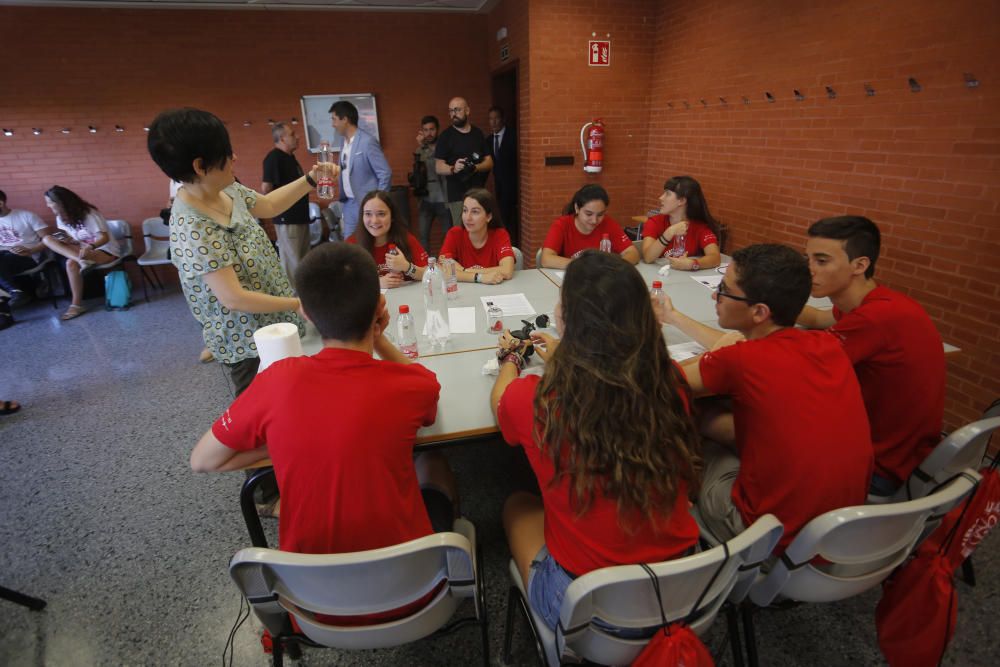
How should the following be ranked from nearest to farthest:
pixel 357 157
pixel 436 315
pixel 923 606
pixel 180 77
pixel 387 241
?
pixel 923 606, pixel 436 315, pixel 387 241, pixel 357 157, pixel 180 77

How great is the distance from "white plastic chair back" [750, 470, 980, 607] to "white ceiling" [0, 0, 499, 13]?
247 inches

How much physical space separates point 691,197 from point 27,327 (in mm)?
6271

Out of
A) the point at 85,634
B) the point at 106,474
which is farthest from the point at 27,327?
the point at 85,634

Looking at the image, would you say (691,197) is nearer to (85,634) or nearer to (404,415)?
(404,415)

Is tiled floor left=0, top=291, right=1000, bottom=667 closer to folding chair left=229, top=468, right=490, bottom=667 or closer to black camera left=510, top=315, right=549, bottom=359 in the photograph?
folding chair left=229, top=468, right=490, bottom=667

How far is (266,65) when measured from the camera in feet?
19.6

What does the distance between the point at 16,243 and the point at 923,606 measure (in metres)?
7.53

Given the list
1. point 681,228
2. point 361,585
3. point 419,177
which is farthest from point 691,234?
point 419,177

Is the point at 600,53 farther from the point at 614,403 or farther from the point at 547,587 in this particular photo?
the point at 547,587

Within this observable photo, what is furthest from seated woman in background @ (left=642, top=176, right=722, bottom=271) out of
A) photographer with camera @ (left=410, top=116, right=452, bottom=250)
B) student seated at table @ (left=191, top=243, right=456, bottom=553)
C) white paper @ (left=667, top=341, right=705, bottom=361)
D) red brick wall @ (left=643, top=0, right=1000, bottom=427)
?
photographer with camera @ (left=410, top=116, right=452, bottom=250)

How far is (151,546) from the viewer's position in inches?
88.8

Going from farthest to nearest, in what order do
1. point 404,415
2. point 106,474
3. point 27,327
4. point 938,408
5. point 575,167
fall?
point 575,167 → point 27,327 → point 106,474 → point 938,408 → point 404,415

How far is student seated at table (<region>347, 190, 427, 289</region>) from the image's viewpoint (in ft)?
9.75

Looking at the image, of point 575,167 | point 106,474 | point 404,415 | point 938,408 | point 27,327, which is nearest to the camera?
point 404,415
